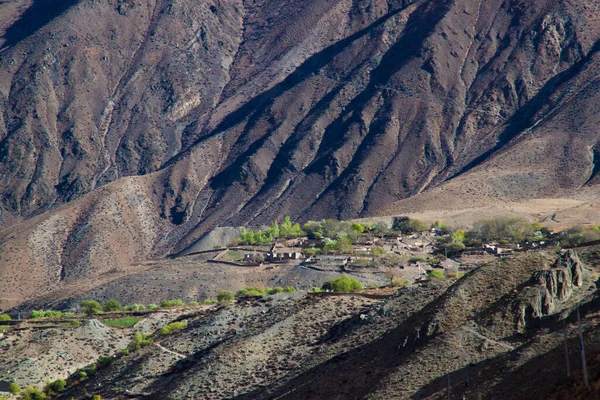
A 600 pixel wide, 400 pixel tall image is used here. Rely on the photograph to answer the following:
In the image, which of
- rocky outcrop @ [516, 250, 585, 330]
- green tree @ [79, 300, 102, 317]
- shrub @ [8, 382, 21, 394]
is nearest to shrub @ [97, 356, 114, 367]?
shrub @ [8, 382, 21, 394]

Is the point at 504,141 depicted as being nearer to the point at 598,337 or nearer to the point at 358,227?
the point at 358,227

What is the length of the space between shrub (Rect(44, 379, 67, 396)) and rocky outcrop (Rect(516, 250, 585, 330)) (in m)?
34.4

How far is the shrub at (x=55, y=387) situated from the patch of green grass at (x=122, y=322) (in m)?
15.2

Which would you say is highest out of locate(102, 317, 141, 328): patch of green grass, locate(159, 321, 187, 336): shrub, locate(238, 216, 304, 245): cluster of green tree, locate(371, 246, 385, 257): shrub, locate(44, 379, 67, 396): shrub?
locate(159, 321, 187, 336): shrub

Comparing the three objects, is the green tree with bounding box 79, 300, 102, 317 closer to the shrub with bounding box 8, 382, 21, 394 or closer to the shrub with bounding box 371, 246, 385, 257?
the shrub with bounding box 8, 382, 21, 394

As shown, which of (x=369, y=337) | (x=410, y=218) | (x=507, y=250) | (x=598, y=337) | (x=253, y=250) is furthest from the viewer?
(x=410, y=218)

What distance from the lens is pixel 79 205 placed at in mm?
190250

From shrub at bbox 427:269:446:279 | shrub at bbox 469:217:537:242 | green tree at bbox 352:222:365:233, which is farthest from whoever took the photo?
green tree at bbox 352:222:365:233

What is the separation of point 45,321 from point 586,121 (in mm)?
114273

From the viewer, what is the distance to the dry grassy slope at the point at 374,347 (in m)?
43.0

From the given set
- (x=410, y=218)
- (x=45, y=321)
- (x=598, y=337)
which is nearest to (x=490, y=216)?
(x=410, y=218)

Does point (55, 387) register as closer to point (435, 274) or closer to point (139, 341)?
point (139, 341)

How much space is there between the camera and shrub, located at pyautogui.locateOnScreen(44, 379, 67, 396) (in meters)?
69.1

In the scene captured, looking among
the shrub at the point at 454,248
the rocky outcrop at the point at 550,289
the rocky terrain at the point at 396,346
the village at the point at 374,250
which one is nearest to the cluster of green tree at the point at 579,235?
the village at the point at 374,250
